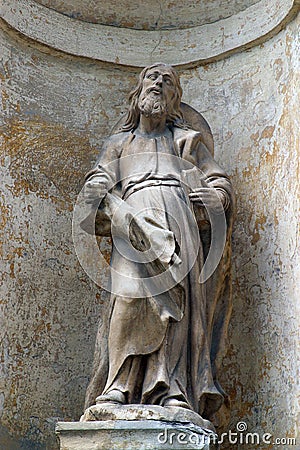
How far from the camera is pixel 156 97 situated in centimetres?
545

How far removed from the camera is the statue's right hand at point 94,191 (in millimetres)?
5219

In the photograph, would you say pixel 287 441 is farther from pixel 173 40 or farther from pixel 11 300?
pixel 173 40

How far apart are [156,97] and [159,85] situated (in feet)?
0.21

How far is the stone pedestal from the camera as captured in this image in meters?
4.65

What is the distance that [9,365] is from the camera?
560 cm

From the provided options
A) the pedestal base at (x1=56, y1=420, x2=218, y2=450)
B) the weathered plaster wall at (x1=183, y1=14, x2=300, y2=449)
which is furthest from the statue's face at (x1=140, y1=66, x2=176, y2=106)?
the pedestal base at (x1=56, y1=420, x2=218, y2=450)

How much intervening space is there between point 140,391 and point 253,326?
935 millimetres

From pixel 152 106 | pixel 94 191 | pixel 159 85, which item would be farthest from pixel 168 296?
pixel 159 85

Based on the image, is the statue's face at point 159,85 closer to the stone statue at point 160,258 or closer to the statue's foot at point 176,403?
the stone statue at point 160,258

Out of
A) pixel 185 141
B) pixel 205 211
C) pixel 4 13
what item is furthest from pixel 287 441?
pixel 4 13

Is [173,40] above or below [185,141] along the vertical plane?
above

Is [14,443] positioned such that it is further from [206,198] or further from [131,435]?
[206,198]

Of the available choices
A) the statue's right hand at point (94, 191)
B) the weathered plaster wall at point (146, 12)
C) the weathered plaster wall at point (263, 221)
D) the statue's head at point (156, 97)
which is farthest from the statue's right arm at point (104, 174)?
the weathered plaster wall at point (146, 12)

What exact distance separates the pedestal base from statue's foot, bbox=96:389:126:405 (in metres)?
0.13
